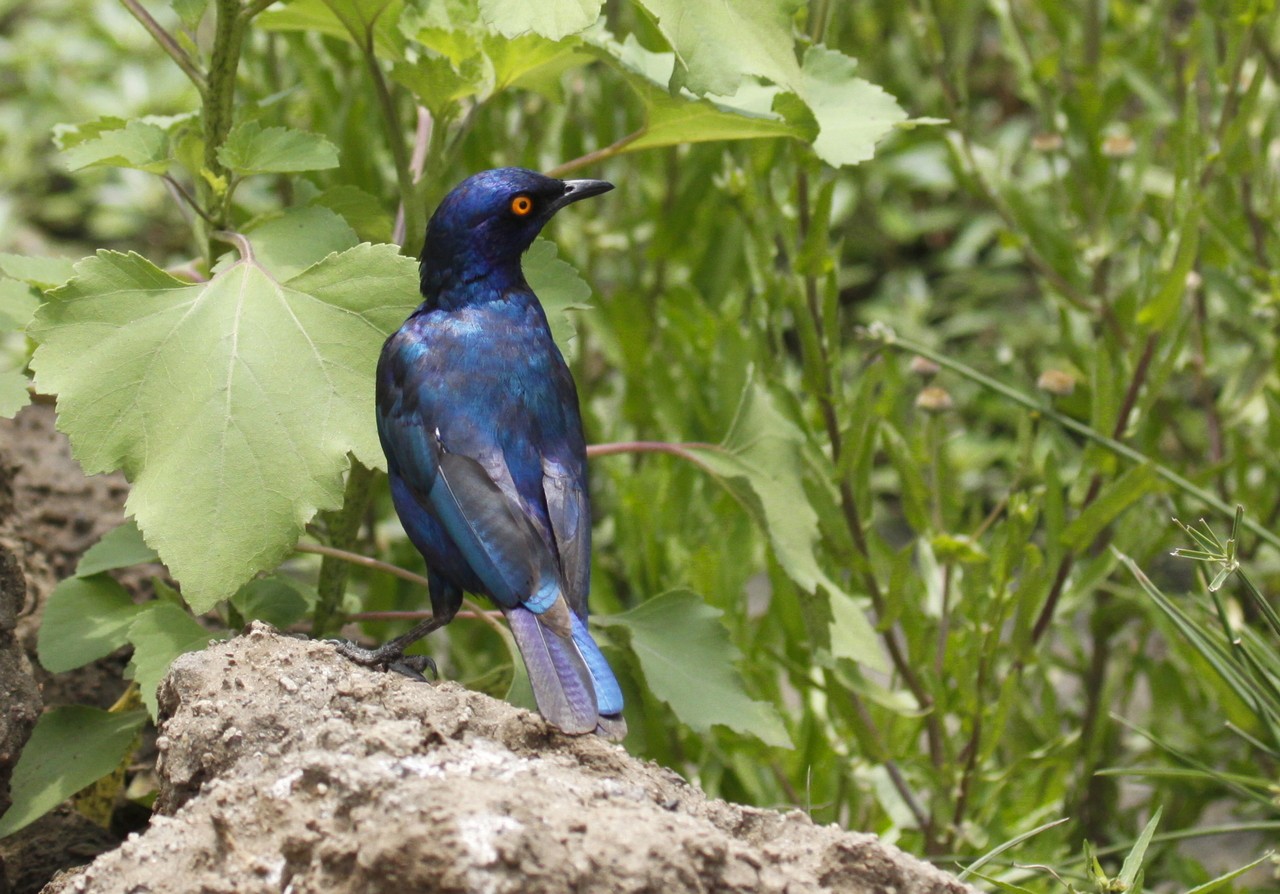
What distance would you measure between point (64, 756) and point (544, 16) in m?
1.42

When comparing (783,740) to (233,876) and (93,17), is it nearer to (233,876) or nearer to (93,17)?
(233,876)

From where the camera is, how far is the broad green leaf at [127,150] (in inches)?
92.4

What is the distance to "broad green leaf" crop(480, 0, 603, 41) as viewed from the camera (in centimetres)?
A: 211

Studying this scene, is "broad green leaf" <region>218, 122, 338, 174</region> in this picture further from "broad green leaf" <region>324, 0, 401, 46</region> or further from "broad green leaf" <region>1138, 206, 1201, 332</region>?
"broad green leaf" <region>1138, 206, 1201, 332</region>

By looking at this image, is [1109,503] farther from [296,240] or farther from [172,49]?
[172,49]

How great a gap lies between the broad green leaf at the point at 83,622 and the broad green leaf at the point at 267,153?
0.78 m

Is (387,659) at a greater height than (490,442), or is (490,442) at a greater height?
(490,442)

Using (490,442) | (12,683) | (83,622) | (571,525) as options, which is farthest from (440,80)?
(12,683)

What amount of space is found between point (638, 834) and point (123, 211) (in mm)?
6114

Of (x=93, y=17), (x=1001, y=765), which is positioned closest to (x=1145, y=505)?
(x=1001, y=765)

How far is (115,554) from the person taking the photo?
8.25ft

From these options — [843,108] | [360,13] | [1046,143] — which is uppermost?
[360,13]

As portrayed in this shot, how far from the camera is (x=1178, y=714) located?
4.16m

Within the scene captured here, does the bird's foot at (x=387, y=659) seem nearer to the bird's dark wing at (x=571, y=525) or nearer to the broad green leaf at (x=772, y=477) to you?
the bird's dark wing at (x=571, y=525)
